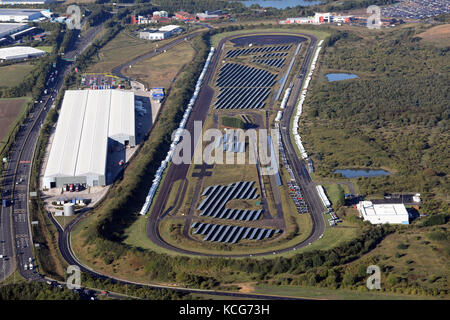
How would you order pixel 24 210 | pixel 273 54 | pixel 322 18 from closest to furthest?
pixel 24 210
pixel 273 54
pixel 322 18

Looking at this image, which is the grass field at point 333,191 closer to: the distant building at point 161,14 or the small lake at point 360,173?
the small lake at point 360,173

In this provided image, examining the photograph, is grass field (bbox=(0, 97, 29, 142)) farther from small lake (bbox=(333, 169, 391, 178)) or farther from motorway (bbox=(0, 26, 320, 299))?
small lake (bbox=(333, 169, 391, 178))

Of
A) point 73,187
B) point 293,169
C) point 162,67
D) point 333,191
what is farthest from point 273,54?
point 73,187

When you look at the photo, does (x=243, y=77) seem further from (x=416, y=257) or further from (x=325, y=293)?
(x=325, y=293)

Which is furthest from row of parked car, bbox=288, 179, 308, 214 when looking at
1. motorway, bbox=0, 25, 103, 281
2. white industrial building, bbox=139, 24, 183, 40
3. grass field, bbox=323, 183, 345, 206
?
white industrial building, bbox=139, 24, 183, 40

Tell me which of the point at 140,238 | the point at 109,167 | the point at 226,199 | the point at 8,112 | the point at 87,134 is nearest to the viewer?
the point at 140,238

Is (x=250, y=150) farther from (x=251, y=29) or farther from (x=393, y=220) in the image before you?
(x=251, y=29)

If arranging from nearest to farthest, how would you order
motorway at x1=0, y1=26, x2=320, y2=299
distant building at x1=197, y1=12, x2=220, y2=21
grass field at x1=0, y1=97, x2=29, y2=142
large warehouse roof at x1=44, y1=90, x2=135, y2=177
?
motorway at x1=0, y1=26, x2=320, y2=299
large warehouse roof at x1=44, y1=90, x2=135, y2=177
grass field at x1=0, y1=97, x2=29, y2=142
distant building at x1=197, y1=12, x2=220, y2=21
